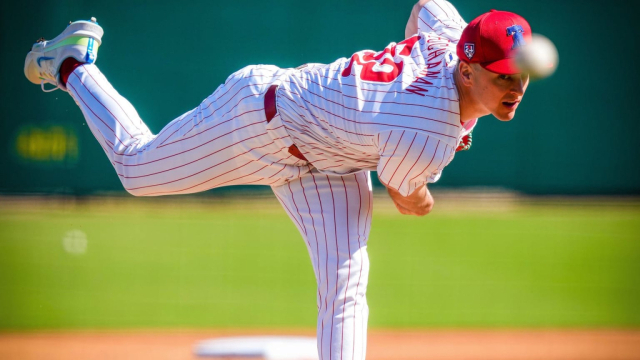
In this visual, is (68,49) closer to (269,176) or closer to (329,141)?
(269,176)

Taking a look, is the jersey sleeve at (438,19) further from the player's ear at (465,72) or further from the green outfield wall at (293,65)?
the green outfield wall at (293,65)

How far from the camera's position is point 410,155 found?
156 cm

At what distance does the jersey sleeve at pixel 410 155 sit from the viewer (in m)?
Answer: 1.56

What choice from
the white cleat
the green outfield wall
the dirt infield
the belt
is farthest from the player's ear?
the green outfield wall

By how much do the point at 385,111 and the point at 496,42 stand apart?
0.29 meters

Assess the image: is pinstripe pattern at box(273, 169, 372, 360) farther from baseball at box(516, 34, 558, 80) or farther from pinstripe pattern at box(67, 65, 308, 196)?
baseball at box(516, 34, 558, 80)

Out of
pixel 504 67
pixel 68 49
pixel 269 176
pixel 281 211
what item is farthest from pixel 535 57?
pixel 281 211

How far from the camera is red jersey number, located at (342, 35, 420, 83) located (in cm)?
165

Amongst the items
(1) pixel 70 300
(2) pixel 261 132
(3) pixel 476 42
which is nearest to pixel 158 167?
(2) pixel 261 132

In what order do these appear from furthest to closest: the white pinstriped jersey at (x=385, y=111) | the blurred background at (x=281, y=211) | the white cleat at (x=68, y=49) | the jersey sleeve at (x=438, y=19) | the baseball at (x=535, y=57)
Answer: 1. the blurred background at (x=281, y=211)
2. the white cleat at (x=68, y=49)
3. the jersey sleeve at (x=438, y=19)
4. the white pinstriped jersey at (x=385, y=111)
5. the baseball at (x=535, y=57)

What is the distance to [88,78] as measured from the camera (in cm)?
203

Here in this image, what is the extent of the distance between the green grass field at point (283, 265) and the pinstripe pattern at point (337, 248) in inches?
65.7

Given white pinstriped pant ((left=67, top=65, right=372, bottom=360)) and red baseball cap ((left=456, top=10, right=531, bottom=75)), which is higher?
red baseball cap ((left=456, top=10, right=531, bottom=75))

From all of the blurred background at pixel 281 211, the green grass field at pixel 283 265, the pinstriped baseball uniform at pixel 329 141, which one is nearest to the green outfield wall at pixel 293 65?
the blurred background at pixel 281 211
